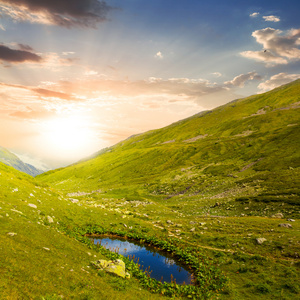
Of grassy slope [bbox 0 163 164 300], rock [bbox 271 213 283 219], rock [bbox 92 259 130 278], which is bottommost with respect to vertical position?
rock [bbox 271 213 283 219]

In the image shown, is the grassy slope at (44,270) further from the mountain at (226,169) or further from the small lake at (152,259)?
the mountain at (226,169)

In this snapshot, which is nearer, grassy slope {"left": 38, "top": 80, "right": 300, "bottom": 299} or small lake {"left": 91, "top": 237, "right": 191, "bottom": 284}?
grassy slope {"left": 38, "top": 80, "right": 300, "bottom": 299}

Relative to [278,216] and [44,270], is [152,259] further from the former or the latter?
[278,216]

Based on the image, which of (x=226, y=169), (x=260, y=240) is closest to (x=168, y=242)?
(x=260, y=240)

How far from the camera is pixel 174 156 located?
158125 millimetres

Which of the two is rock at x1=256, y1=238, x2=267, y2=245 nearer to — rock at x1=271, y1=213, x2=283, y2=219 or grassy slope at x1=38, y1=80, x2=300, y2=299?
grassy slope at x1=38, y1=80, x2=300, y2=299

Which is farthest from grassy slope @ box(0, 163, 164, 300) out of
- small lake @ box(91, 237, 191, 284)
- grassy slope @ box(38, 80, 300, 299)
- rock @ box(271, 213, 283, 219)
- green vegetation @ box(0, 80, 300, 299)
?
rock @ box(271, 213, 283, 219)

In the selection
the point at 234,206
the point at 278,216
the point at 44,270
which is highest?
the point at 44,270

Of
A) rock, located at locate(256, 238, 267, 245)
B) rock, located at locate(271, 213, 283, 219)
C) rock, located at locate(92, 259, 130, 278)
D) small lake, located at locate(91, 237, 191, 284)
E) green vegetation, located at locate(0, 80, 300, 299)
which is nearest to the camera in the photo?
green vegetation, located at locate(0, 80, 300, 299)

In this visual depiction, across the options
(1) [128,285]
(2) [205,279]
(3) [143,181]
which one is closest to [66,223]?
(1) [128,285]

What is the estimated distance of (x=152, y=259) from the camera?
28938mm

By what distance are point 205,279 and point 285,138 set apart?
122 meters

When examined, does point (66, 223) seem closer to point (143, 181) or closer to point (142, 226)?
point (142, 226)

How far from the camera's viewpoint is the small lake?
24.4 m
